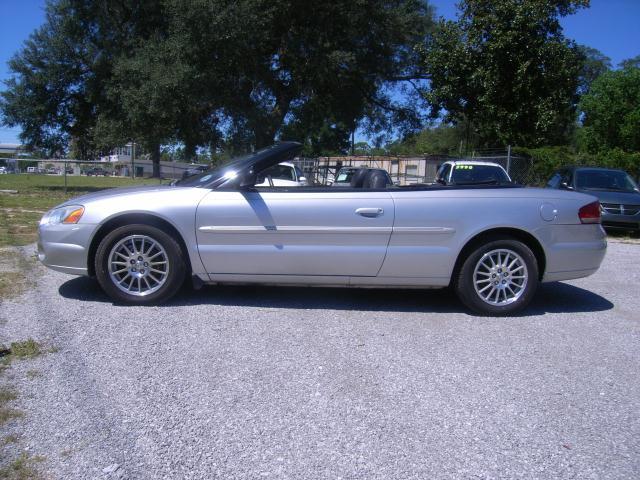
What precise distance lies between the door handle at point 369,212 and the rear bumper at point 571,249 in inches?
60.3

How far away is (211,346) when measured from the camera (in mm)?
4203

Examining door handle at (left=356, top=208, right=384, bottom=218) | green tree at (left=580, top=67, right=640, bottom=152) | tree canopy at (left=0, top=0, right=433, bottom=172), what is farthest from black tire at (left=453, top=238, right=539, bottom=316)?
green tree at (left=580, top=67, right=640, bottom=152)

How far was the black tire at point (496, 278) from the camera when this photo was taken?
520 centimetres


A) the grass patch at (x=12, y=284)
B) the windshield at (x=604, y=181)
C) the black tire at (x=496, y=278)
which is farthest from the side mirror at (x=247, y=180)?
the windshield at (x=604, y=181)

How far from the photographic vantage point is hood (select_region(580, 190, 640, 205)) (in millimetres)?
12430

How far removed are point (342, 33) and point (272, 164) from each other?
1560cm

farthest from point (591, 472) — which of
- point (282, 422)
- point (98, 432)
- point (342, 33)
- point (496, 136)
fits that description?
point (496, 136)

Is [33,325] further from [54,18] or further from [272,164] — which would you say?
[54,18]

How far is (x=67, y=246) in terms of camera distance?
512cm

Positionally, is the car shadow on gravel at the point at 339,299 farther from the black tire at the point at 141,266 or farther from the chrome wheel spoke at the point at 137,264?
the chrome wheel spoke at the point at 137,264

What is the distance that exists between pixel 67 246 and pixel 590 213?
4.96m

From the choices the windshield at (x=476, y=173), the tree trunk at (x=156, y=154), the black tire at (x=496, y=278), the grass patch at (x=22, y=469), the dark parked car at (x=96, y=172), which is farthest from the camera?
the dark parked car at (x=96, y=172)

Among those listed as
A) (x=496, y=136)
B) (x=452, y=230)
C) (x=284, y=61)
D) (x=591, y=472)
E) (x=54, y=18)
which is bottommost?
(x=591, y=472)

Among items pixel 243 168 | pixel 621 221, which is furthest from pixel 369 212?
pixel 621 221
